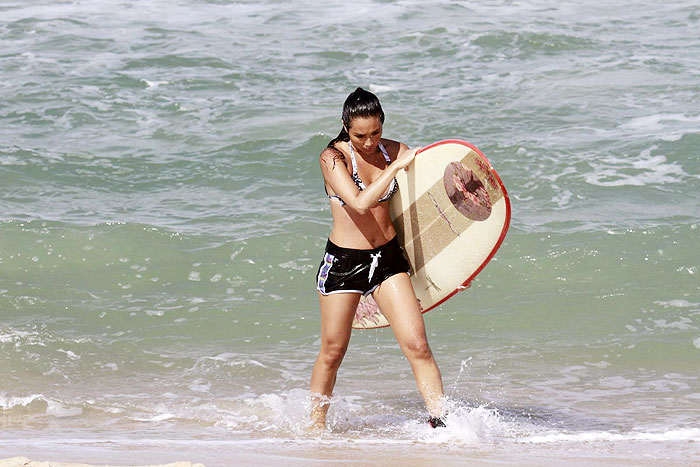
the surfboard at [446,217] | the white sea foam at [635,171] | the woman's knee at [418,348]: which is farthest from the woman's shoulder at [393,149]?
the white sea foam at [635,171]

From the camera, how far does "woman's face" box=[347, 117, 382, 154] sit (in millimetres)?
4062

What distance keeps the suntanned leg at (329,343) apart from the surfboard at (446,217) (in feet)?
1.02

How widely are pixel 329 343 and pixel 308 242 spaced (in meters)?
4.04

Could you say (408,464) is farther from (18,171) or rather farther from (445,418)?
(18,171)

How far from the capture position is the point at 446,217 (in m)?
4.71

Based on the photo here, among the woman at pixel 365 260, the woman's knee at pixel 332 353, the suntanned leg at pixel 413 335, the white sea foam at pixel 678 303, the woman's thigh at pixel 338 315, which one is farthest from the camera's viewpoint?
the white sea foam at pixel 678 303

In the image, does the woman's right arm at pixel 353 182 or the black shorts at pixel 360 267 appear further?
the black shorts at pixel 360 267

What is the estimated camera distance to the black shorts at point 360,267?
437 centimetres

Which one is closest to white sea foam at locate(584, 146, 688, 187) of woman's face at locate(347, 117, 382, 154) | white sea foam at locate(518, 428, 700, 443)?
white sea foam at locate(518, 428, 700, 443)

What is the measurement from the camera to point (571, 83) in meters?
13.5

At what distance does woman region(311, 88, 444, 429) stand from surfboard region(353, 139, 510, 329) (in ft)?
0.57

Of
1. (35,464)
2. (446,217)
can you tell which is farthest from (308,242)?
(35,464)

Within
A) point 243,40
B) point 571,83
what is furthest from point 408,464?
point 243,40

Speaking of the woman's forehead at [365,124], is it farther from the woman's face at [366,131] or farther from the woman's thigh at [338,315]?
the woman's thigh at [338,315]
